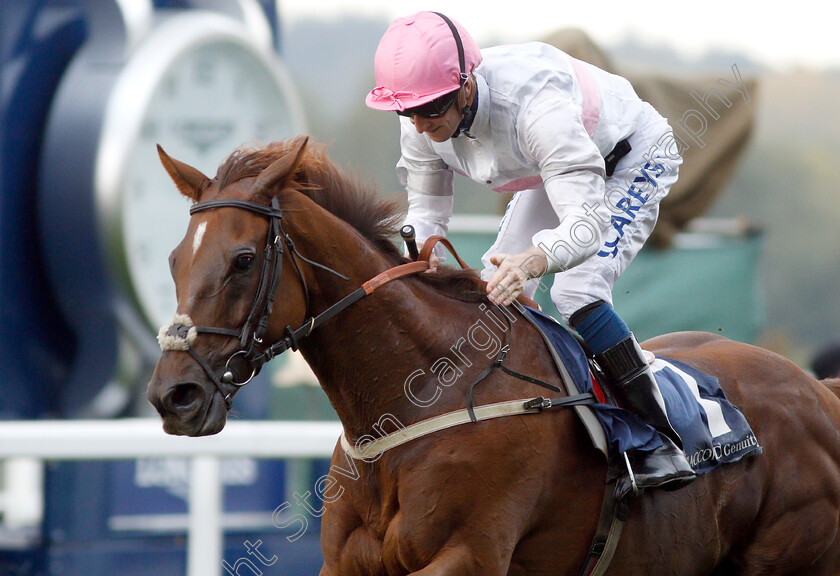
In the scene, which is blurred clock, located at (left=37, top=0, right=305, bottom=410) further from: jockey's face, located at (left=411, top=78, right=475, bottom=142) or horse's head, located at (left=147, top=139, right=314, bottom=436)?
horse's head, located at (left=147, top=139, right=314, bottom=436)

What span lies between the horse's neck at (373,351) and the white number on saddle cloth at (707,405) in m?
0.81

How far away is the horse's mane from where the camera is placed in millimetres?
2764

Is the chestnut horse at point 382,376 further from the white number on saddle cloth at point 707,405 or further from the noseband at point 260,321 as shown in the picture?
the white number on saddle cloth at point 707,405

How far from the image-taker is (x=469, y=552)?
107 inches

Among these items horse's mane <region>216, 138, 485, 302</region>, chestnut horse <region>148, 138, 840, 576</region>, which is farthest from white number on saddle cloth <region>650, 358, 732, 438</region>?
horse's mane <region>216, 138, 485, 302</region>

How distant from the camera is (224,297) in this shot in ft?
8.31

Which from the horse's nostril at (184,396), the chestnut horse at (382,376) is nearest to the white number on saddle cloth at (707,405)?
the chestnut horse at (382,376)

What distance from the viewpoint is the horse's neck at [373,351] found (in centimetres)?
280

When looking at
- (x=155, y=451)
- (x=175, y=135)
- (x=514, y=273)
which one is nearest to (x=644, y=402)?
(x=514, y=273)

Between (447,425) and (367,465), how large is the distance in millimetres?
239

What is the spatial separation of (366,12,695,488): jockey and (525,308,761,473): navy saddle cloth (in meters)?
0.06

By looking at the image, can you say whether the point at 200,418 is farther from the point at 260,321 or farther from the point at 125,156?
the point at 125,156

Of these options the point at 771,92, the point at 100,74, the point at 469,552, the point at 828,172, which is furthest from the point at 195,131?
the point at 828,172

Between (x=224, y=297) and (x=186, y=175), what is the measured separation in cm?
39
